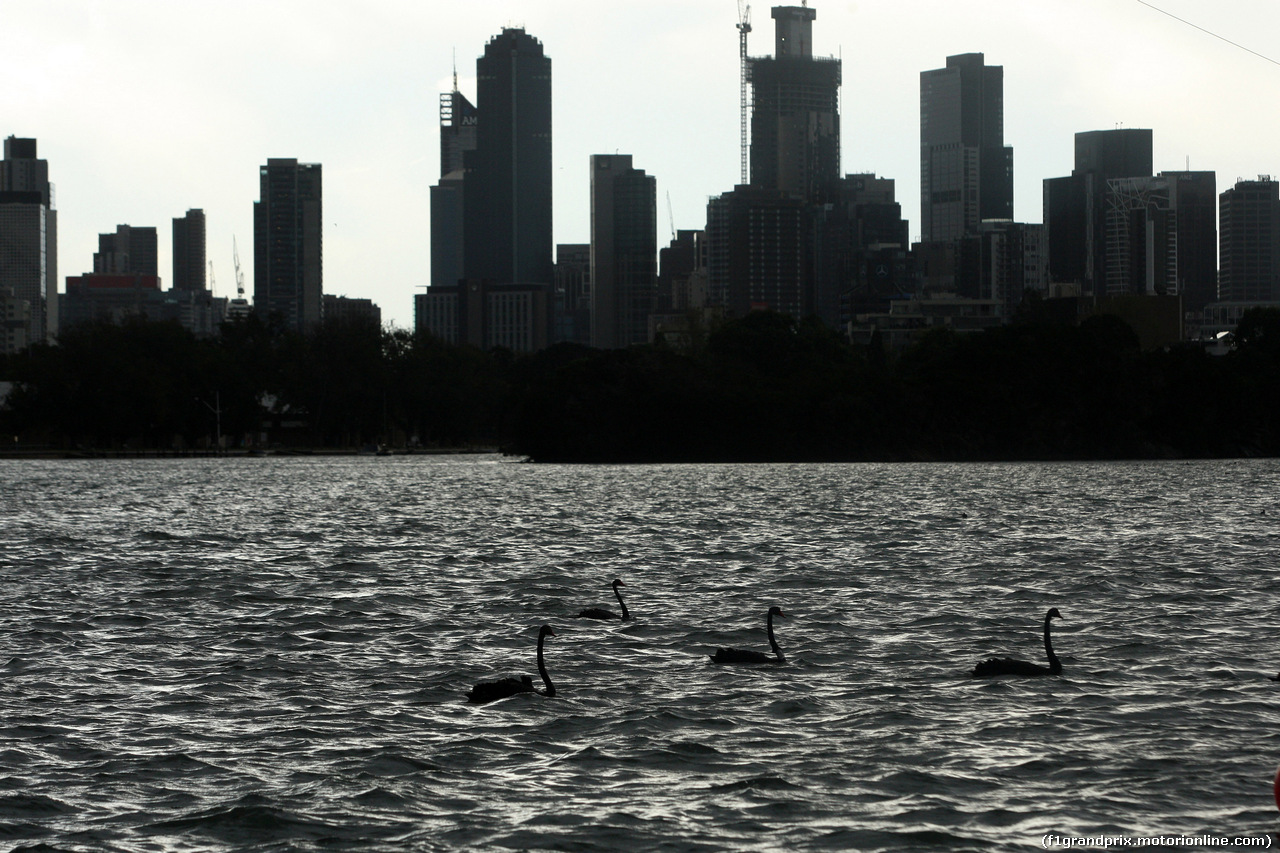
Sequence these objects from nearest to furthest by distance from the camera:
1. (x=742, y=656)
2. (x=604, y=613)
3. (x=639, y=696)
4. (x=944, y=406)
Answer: (x=639, y=696), (x=742, y=656), (x=604, y=613), (x=944, y=406)

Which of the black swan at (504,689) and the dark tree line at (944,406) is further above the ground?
the dark tree line at (944,406)

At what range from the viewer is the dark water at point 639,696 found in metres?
16.1

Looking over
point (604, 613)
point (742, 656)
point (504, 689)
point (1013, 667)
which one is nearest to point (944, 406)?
point (604, 613)

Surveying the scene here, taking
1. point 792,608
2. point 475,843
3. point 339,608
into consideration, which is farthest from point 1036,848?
point 339,608

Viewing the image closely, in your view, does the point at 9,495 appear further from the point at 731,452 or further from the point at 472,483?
the point at 731,452

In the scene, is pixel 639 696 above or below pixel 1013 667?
below

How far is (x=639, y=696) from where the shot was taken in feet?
74.3

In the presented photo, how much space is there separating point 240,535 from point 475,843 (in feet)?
149

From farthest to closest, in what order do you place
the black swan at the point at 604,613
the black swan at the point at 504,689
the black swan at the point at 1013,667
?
1. the black swan at the point at 604,613
2. the black swan at the point at 1013,667
3. the black swan at the point at 504,689

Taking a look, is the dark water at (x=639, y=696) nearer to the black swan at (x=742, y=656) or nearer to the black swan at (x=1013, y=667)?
the black swan at (x=742, y=656)

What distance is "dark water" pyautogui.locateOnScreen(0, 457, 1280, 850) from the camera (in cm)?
1611

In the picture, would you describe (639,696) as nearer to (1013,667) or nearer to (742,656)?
(742,656)

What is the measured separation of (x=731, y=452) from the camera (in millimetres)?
155750

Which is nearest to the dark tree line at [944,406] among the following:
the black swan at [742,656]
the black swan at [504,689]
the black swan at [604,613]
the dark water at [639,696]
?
the dark water at [639,696]
